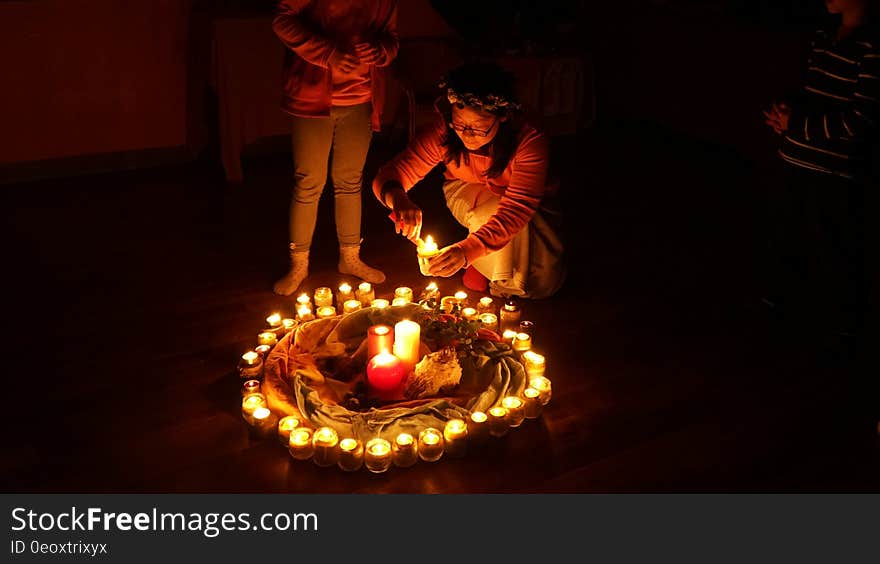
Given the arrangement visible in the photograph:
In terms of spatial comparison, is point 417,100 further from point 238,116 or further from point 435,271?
point 435,271

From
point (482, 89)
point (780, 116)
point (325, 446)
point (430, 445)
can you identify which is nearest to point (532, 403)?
point (430, 445)

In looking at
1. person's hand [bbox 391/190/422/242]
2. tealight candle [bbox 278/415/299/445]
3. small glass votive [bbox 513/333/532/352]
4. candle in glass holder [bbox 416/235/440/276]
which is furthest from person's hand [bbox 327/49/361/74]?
tealight candle [bbox 278/415/299/445]

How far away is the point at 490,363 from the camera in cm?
251

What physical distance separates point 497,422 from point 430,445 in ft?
0.71

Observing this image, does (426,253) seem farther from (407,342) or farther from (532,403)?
(532,403)

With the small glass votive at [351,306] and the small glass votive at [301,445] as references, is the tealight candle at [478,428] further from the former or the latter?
the small glass votive at [351,306]

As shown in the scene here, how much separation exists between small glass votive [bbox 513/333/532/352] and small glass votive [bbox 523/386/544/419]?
0.21 meters

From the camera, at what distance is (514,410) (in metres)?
2.34

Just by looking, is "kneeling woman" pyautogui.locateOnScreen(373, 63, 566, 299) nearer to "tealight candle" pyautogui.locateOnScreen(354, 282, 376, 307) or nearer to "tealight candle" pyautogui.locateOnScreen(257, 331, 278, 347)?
"tealight candle" pyautogui.locateOnScreen(354, 282, 376, 307)

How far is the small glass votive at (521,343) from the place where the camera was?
2615 mm

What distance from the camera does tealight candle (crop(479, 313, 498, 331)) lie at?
2.72 meters

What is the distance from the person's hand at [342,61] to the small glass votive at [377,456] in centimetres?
127

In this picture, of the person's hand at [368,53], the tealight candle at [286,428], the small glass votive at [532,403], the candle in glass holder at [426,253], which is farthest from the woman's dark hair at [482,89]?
the tealight candle at [286,428]

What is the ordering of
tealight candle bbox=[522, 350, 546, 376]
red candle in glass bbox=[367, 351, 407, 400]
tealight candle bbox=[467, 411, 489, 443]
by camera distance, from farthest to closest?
tealight candle bbox=[522, 350, 546, 376]
red candle in glass bbox=[367, 351, 407, 400]
tealight candle bbox=[467, 411, 489, 443]
